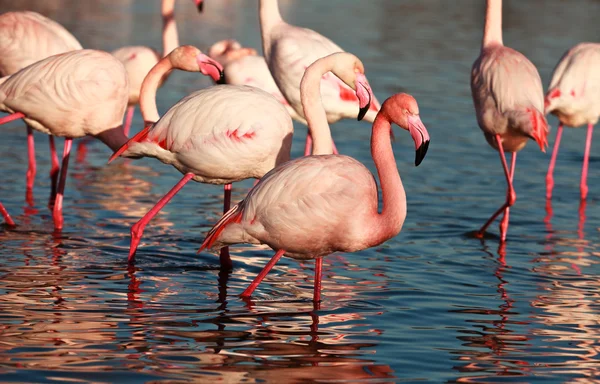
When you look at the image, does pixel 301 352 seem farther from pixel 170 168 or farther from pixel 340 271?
pixel 170 168

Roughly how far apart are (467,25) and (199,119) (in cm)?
1808

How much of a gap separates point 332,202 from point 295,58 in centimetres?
305

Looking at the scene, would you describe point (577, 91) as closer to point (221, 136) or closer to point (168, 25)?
point (168, 25)

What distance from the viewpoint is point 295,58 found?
796 centimetres

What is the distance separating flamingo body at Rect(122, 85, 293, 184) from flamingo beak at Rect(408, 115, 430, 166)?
1.10 metres

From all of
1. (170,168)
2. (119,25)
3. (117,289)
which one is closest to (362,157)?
(170,168)

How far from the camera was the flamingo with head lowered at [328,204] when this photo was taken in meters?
5.12

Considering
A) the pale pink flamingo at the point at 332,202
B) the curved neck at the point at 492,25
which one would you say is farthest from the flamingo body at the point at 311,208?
the curved neck at the point at 492,25

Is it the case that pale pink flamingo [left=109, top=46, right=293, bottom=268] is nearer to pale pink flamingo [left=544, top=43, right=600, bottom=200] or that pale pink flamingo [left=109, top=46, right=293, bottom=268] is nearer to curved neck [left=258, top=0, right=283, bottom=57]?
curved neck [left=258, top=0, right=283, bottom=57]

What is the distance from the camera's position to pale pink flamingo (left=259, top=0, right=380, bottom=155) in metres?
7.98

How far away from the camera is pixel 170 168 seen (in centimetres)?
964

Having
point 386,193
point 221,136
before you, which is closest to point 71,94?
point 221,136

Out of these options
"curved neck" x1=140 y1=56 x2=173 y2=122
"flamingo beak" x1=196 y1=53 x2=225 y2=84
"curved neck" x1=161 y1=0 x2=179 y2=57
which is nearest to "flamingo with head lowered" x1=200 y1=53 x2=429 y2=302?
"flamingo beak" x1=196 y1=53 x2=225 y2=84

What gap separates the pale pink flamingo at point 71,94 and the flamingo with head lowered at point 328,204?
1.85 meters
